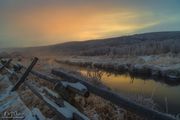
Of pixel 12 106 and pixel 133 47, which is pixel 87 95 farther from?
pixel 133 47

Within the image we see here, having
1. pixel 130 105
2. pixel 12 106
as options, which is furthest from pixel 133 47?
pixel 130 105

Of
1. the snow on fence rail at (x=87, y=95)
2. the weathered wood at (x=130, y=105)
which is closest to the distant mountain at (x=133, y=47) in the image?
the snow on fence rail at (x=87, y=95)

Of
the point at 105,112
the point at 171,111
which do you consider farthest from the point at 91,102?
the point at 171,111

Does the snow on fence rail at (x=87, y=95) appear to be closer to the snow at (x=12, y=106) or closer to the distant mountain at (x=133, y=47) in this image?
the snow at (x=12, y=106)

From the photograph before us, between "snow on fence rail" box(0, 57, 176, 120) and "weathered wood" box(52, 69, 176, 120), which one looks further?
"snow on fence rail" box(0, 57, 176, 120)

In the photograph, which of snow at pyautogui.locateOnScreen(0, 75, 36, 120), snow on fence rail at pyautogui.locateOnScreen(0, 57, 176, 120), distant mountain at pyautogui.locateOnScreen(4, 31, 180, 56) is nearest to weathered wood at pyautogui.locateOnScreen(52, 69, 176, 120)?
snow on fence rail at pyautogui.locateOnScreen(0, 57, 176, 120)

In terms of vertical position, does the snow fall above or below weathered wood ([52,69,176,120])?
below

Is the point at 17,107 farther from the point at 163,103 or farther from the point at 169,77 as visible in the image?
the point at 169,77

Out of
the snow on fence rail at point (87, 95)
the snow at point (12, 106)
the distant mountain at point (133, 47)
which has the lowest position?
the distant mountain at point (133, 47)

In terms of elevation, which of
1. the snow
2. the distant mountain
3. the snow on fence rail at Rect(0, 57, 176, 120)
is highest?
the snow on fence rail at Rect(0, 57, 176, 120)

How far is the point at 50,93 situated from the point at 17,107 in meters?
1.02

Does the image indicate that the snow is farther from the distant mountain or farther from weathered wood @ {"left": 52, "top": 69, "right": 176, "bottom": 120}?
the distant mountain

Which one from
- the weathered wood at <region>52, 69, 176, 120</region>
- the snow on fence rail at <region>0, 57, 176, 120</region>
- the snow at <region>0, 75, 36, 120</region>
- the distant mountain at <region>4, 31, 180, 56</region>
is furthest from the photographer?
the distant mountain at <region>4, 31, 180, 56</region>

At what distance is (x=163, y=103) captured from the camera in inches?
321
